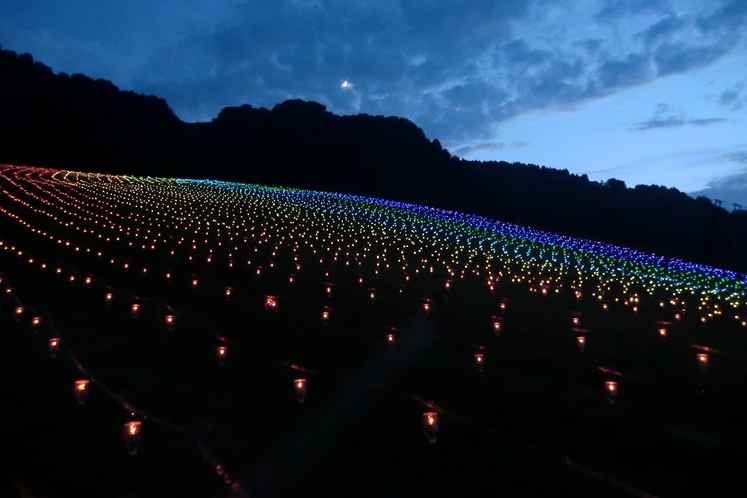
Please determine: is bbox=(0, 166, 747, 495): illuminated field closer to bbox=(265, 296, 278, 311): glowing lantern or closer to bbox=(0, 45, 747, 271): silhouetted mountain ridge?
bbox=(265, 296, 278, 311): glowing lantern

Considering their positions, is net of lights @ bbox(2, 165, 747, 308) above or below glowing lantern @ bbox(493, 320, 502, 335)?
below

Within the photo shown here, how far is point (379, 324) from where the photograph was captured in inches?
379

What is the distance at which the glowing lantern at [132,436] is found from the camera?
16.4 feet

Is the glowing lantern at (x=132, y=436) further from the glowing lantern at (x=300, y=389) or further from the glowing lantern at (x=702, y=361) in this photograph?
the glowing lantern at (x=702, y=361)

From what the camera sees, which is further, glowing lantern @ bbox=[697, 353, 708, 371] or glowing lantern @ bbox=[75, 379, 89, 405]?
glowing lantern @ bbox=[697, 353, 708, 371]

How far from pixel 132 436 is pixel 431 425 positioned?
2.41 meters

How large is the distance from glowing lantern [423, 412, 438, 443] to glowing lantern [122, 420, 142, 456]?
7.61ft

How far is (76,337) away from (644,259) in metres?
19.1

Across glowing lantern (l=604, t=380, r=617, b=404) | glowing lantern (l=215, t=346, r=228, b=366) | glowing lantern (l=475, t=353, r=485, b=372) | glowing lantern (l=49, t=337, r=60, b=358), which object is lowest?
glowing lantern (l=49, t=337, r=60, b=358)

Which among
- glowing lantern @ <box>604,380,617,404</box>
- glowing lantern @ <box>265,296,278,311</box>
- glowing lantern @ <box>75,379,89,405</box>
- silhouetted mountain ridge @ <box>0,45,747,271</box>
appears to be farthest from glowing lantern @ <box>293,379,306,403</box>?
silhouetted mountain ridge @ <box>0,45,747,271</box>

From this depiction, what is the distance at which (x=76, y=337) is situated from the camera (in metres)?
7.96

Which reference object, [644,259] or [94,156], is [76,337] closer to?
[644,259]

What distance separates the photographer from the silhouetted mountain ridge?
135 feet

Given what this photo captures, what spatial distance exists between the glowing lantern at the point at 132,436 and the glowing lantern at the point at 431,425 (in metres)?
2.32
